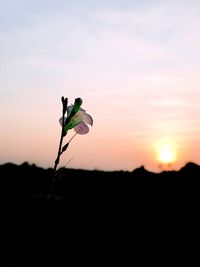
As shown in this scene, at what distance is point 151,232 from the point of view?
10.1 metres

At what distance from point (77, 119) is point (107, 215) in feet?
30.4

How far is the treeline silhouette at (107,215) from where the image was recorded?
31.6 feet

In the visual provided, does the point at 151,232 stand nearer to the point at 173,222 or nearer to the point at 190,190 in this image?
the point at 173,222

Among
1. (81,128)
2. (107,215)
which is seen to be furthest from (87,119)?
(107,215)

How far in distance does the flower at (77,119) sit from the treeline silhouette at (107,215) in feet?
23.2

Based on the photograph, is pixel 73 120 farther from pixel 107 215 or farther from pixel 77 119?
pixel 107 215

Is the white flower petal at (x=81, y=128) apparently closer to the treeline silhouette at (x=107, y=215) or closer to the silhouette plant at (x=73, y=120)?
the silhouette plant at (x=73, y=120)

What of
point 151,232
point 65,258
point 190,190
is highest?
point 190,190

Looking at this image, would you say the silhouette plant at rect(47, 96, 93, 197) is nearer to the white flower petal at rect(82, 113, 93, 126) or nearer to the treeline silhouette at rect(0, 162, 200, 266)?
the white flower petal at rect(82, 113, 93, 126)

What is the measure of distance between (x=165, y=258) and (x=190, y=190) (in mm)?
2493

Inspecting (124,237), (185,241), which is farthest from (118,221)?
(185,241)

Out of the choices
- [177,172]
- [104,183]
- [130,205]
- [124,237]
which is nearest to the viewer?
[124,237]

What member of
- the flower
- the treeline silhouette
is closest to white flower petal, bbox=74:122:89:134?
the flower

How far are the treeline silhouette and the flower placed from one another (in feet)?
23.2
